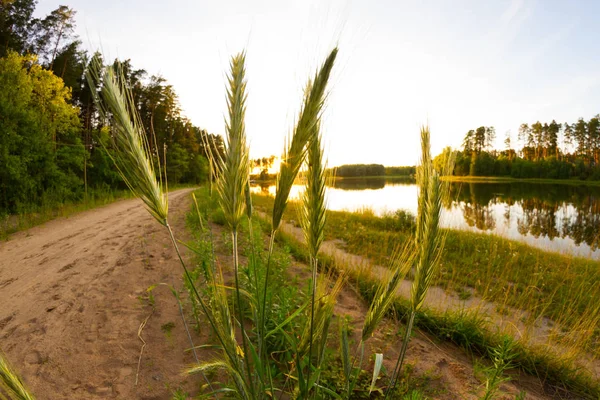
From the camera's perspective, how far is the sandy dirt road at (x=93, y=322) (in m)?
2.47

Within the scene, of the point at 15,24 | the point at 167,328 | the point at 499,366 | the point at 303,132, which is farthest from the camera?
the point at 15,24

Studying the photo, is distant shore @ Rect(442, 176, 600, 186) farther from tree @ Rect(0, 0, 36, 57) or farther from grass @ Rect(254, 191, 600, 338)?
tree @ Rect(0, 0, 36, 57)

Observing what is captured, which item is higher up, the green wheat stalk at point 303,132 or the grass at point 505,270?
the green wheat stalk at point 303,132

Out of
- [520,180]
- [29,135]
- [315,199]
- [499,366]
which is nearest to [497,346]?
[499,366]

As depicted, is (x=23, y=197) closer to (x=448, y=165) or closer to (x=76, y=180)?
(x=76, y=180)

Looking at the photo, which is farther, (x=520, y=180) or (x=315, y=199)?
(x=520, y=180)

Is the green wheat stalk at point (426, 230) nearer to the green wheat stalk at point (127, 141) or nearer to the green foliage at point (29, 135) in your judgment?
the green wheat stalk at point (127, 141)

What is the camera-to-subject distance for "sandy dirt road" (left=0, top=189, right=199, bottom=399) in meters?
2.47

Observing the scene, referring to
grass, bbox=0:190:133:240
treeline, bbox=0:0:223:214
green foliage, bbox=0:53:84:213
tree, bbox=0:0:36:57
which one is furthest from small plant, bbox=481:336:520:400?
tree, bbox=0:0:36:57

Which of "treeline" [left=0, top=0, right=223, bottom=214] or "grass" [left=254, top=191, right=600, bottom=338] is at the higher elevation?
"treeline" [left=0, top=0, right=223, bottom=214]

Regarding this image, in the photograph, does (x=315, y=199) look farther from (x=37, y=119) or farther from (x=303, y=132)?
(x=37, y=119)

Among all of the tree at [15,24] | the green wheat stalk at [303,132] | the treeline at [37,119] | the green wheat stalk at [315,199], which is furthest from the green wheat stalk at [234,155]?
the tree at [15,24]

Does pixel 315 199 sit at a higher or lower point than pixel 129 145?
lower

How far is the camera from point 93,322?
3.29m
